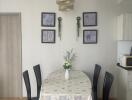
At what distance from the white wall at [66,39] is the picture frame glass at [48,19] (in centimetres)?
10

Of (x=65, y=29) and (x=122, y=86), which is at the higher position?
(x=65, y=29)

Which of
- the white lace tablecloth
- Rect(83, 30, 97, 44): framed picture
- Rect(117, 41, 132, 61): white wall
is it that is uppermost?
Rect(83, 30, 97, 44): framed picture

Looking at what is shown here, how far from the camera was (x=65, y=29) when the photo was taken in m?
4.75

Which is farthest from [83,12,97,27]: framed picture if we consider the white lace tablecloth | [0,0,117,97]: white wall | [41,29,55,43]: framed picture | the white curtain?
the white lace tablecloth

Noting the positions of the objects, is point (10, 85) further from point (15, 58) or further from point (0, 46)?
point (0, 46)

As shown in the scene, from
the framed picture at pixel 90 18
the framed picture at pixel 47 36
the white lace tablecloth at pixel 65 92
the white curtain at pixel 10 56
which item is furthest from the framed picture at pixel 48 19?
the white lace tablecloth at pixel 65 92

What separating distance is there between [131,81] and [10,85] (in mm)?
Result: 2935

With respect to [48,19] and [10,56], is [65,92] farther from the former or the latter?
[10,56]

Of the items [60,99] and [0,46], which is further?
[0,46]

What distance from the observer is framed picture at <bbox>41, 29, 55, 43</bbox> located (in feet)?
15.6

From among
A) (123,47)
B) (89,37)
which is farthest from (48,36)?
(123,47)

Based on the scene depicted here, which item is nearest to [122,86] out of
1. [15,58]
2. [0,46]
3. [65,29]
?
[65,29]

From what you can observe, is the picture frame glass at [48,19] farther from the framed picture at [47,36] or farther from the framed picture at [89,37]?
the framed picture at [89,37]

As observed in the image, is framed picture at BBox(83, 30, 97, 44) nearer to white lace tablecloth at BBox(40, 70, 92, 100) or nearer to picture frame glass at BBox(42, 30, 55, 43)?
picture frame glass at BBox(42, 30, 55, 43)
